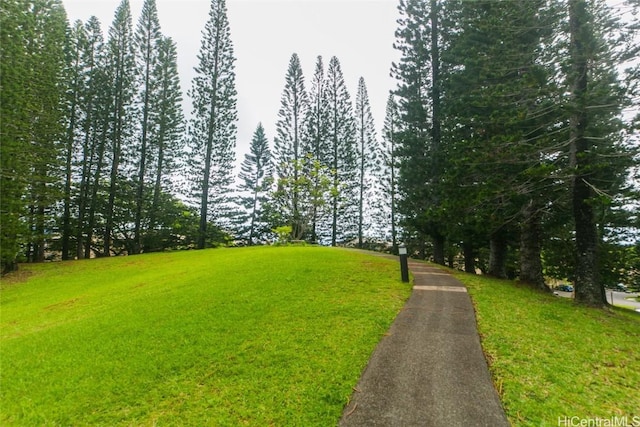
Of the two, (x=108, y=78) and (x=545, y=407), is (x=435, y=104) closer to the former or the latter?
(x=545, y=407)

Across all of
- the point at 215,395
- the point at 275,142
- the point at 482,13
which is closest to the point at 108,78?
the point at 275,142

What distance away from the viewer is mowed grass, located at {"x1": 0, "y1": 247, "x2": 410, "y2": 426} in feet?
8.72

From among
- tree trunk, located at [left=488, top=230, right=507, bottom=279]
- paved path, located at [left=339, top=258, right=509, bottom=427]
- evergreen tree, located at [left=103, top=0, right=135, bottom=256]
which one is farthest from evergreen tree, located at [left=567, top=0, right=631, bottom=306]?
evergreen tree, located at [left=103, top=0, right=135, bottom=256]

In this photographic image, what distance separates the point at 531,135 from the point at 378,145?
59.1 feet

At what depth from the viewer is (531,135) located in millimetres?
8773

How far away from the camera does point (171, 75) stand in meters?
21.6

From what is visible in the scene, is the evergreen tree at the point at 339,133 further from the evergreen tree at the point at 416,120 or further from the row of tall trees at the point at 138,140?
the evergreen tree at the point at 416,120

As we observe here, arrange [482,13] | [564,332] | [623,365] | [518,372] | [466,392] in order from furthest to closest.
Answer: [482,13]
[564,332]
[623,365]
[518,372]
[466,392]

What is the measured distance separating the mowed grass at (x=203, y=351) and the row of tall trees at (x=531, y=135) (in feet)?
13.4

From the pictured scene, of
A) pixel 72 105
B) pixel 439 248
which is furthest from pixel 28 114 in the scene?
pixel 439 248

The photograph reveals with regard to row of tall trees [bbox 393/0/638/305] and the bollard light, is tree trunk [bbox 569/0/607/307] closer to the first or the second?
row of tall trees [bbox 393/0/638/305]

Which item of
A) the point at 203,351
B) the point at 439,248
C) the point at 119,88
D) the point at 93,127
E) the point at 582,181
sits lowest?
the point at 203,351

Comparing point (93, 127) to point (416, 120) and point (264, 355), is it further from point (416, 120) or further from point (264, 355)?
point (264, 355)

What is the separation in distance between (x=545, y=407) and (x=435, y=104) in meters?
12.9
